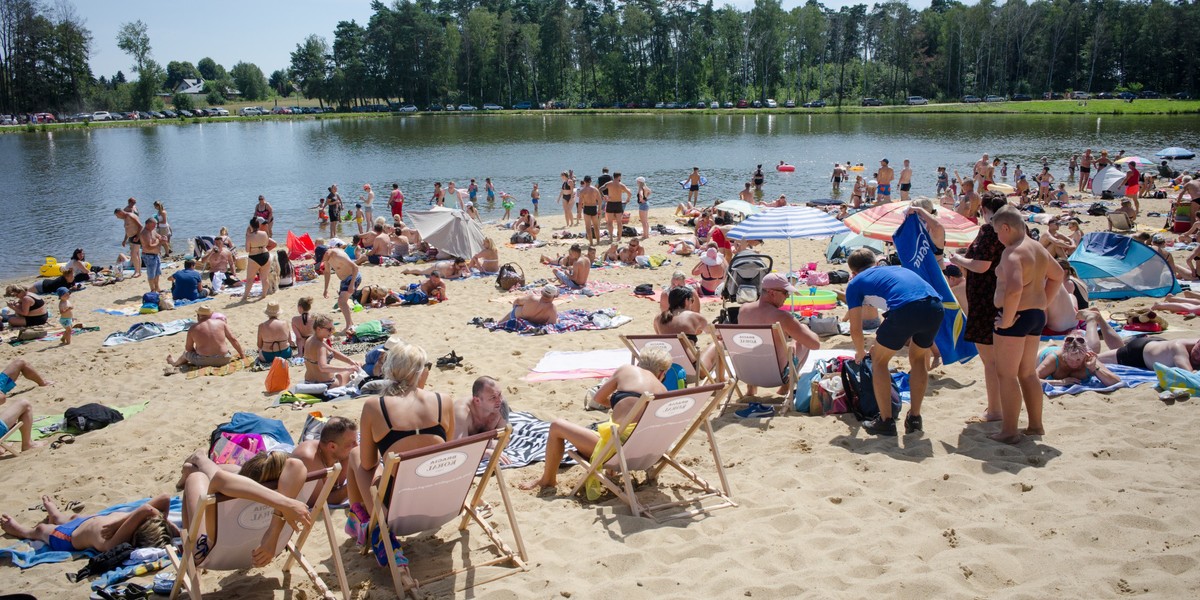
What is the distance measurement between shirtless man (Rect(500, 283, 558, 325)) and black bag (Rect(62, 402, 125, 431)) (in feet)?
14.5

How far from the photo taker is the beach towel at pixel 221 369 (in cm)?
852

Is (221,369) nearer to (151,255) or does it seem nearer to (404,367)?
(404,367)

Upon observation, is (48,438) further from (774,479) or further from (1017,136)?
(1017,136)

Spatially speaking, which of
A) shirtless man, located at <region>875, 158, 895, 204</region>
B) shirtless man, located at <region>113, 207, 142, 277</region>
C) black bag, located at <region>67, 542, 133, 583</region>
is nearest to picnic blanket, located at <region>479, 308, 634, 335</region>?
black bag, located at <region>67, 542, 133, 583</region>

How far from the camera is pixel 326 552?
439 centimetres

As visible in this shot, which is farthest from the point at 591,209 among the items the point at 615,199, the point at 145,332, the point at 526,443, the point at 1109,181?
the point at 1109,181

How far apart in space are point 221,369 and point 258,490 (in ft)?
18.3

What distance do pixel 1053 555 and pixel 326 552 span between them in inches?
148

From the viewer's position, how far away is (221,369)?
861cm

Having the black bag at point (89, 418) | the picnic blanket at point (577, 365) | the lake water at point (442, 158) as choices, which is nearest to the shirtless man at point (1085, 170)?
the lake water at point (442, 158)

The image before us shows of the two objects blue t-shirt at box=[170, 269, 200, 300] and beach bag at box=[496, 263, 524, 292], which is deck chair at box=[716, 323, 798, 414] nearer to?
beach bag at box=[496, 263, 524, 292]

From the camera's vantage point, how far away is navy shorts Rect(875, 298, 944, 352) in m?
5.07

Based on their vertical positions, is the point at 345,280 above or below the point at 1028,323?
below

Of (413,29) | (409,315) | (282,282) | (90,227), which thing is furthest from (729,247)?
(413,29)
